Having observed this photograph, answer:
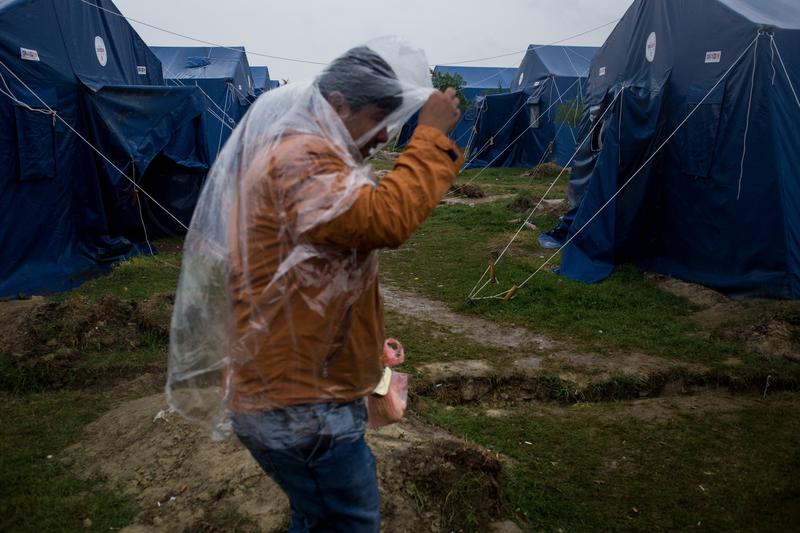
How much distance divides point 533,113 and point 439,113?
15777 millimetres

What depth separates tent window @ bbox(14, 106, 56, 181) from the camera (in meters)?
6.06

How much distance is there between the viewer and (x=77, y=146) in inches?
271

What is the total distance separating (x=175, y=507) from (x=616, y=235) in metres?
5.70

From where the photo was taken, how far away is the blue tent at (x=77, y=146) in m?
6.09

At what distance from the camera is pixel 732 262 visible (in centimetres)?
586

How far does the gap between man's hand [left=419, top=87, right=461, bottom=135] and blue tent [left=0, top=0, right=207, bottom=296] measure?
19.5 ft

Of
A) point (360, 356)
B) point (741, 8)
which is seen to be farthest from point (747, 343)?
point (360, 356)

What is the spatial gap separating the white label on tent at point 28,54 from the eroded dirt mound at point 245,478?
15.6ft

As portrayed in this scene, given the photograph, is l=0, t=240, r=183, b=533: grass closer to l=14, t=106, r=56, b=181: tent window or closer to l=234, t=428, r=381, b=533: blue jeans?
l=234, t=428, r=381, b=533: blue jeans

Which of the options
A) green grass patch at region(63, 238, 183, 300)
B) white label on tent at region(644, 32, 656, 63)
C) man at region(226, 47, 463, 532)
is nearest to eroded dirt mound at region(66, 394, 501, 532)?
man at region(226, 47, 463, 532)

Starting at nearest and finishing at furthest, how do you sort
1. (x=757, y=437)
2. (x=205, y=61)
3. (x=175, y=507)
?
1. (x=175, y=507)
2. (x=757, y=437)
3. (x=205, y=61)

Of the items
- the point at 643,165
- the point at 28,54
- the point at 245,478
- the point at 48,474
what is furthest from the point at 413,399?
the point at 28,54

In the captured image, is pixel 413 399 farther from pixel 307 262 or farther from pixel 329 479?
pixel 307 262

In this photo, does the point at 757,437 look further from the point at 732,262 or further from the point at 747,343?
the point at 732,262
